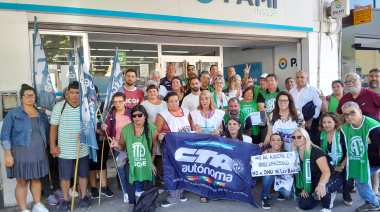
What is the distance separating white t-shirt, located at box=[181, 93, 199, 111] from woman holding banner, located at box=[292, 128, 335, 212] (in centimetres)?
175

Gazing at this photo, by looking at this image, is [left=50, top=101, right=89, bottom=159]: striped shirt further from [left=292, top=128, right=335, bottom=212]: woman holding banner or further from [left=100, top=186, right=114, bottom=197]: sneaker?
[left=292, top=128, right=335, bottom=212]: woman holding banner

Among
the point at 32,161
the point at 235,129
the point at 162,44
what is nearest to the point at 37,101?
the point at 32,161

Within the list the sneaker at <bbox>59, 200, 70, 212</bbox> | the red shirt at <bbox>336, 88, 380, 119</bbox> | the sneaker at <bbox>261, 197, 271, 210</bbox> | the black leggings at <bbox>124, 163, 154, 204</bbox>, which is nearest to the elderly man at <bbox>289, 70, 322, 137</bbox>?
the red shirt at <bbox>336, 88, 380, 119</bbox>

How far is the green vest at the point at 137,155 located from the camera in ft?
13.1

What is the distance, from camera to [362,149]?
3754mm

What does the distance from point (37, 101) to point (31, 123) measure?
60 centimetres

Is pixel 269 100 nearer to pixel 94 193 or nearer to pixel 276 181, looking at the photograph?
pixel 276 181

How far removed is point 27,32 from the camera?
5.02 metres

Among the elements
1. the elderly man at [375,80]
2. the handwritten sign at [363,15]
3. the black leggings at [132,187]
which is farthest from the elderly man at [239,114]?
the handwritten sign at [363,15]

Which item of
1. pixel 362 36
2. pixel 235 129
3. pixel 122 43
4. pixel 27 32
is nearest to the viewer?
pixel 235 129

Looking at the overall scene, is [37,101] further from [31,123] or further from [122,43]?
[122,43]

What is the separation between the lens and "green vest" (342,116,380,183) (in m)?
3.72

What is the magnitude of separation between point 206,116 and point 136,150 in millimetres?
1207

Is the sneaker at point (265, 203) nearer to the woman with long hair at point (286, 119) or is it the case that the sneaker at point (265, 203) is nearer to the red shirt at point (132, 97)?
the woman with long hair at point (286, 119)
